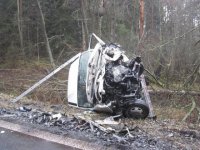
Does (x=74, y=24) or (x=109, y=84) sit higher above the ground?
(x=74, y=24)

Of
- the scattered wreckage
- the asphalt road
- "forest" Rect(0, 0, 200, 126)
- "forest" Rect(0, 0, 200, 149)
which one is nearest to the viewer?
the asphalt road

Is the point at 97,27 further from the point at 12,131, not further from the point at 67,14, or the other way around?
the point at 12,131

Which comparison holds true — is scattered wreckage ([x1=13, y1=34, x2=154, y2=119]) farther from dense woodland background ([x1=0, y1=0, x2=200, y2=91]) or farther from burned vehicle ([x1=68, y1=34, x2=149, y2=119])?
dense woodland background ([x1=0, y1=0, x2=200, y2=91])

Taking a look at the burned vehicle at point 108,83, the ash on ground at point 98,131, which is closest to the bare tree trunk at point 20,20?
the burned vehicle at point 108,83

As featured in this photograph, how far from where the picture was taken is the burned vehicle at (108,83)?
667 cm

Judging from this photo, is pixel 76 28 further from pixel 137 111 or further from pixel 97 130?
pixel 97 130

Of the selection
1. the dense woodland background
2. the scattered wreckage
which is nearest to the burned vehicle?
the scattered wreckage

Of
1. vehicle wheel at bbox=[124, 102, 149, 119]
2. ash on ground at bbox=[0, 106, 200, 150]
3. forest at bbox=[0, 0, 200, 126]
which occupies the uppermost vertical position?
forest at bbox=[0, 0, 200, 126]

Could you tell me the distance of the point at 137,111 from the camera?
6.55 metres

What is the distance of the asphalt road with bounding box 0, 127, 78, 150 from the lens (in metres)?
4.13

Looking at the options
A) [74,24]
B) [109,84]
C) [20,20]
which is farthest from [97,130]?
[20,20]

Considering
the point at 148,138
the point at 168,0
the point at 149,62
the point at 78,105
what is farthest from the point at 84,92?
the point at 168,0

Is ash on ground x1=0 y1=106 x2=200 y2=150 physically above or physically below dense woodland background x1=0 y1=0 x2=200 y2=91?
below

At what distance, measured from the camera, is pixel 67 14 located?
23156 mm
